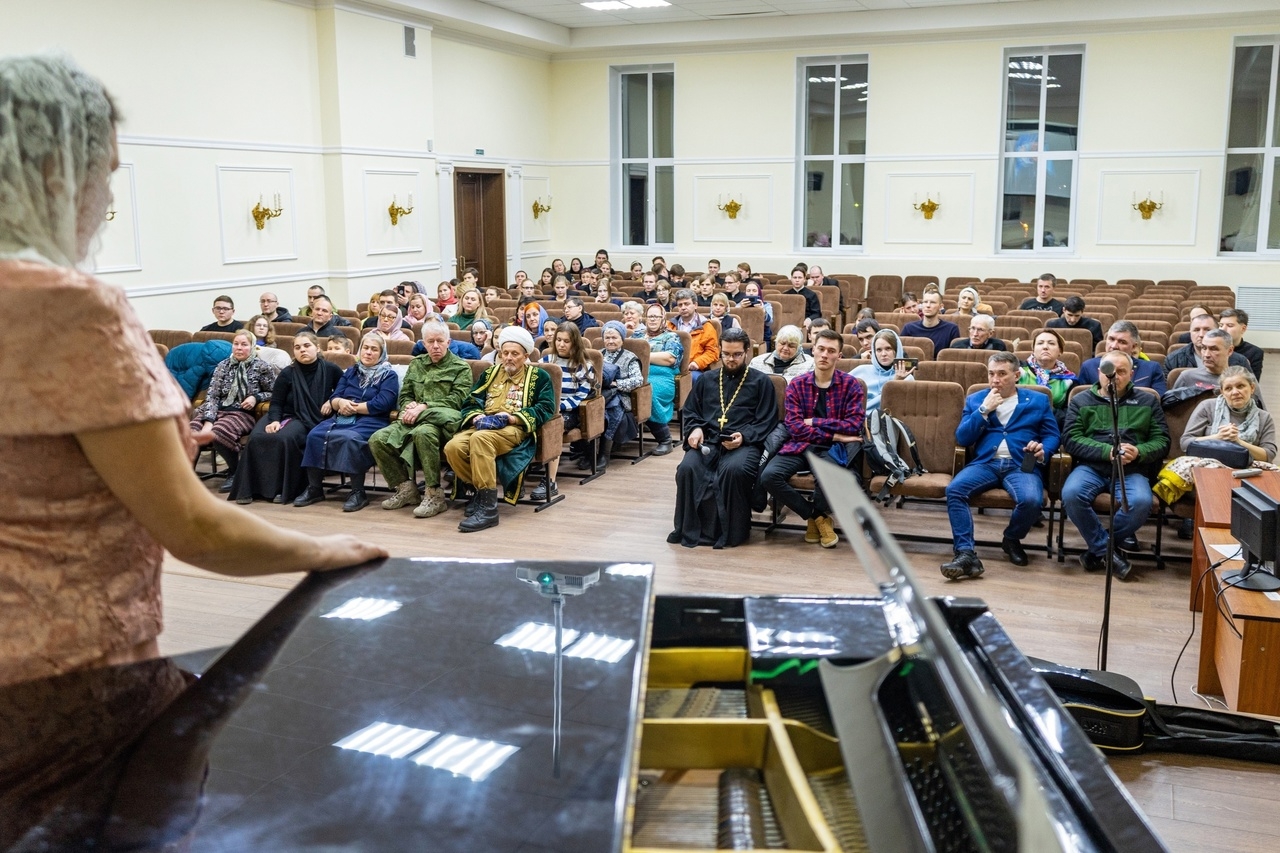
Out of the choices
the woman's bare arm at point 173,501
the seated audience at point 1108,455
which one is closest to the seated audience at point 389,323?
the seated audience at point 1108,455

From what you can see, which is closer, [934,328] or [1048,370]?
[1048,370]

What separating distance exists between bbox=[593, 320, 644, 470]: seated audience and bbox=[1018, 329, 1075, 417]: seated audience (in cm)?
265

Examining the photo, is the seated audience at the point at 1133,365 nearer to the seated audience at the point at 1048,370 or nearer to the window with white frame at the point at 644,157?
the seated audience at the point at 1048,370

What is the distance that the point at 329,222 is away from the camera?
1343 cm

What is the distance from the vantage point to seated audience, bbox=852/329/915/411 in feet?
22.6

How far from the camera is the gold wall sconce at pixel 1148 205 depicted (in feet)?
51.2

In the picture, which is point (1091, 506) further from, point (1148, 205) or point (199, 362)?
point (1148, 205)

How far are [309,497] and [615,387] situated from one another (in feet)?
7.28

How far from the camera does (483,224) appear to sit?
17125mm

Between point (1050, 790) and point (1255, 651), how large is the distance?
2.45m

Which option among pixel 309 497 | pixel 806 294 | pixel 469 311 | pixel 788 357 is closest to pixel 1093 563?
pixel 788 357

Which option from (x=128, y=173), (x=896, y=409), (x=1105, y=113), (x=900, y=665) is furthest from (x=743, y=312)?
(x=900, y=665)

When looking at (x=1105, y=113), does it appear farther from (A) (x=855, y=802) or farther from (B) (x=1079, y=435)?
(A) (x=855, y=802)

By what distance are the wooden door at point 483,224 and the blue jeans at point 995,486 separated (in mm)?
11705
